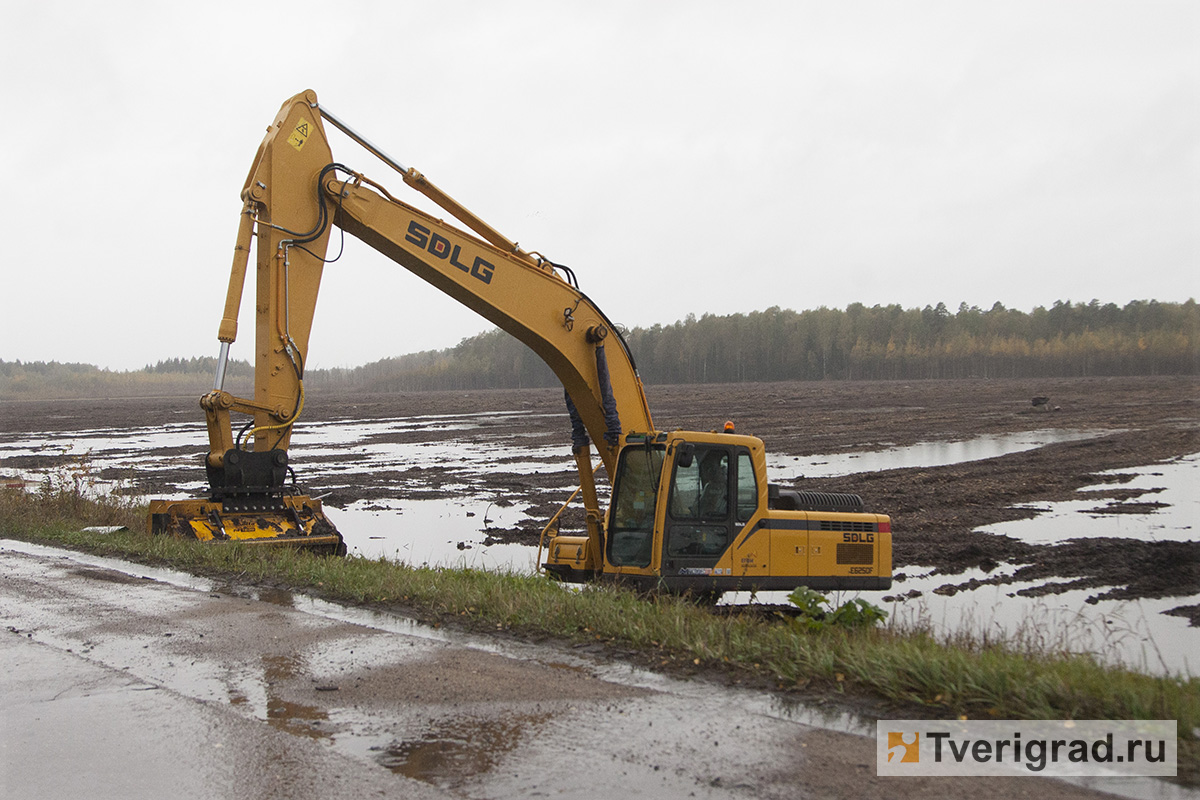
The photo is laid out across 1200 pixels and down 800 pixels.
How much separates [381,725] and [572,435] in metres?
5.87

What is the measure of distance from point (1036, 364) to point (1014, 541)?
112383 mm

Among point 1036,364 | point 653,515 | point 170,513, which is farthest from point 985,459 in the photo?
point 1036,364

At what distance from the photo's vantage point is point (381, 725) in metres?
5.77

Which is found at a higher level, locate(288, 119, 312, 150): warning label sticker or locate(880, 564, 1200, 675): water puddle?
locate(288, 119, 312, 150): warning label sticker

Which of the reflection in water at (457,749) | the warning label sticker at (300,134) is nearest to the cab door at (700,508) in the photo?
the reflection in water at (457,749)

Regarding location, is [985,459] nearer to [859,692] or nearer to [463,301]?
[463,301]

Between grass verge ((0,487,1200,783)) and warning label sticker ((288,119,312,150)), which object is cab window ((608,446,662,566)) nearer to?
grass verge ((0,487,1200,783))

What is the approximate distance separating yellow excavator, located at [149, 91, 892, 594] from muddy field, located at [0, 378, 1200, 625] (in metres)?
3.41

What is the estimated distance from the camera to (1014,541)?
15008 millimetres

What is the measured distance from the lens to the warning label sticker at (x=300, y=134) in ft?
37.0

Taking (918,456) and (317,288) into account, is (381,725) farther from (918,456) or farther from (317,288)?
(918,456)

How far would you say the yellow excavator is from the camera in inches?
379

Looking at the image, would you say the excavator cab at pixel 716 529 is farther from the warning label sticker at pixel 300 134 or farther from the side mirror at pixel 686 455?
the warning label sticker at pixel 300 134

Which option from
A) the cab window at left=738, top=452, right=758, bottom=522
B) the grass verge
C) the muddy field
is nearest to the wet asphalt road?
the grass verge
